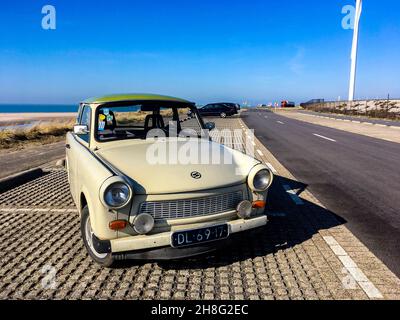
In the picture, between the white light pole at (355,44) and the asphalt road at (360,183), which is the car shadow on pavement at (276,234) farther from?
the white light pole at (355,44)

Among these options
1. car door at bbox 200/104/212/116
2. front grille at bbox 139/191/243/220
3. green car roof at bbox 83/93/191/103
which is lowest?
front grille at bbox 139/191/243/220

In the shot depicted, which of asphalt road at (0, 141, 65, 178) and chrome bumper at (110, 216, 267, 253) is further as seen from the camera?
asphalt road at (0, 141, 65, 178)

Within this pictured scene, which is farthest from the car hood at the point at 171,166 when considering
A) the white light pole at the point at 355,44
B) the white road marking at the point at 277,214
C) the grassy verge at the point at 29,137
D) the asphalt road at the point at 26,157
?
the white light pole at the point at 355,44

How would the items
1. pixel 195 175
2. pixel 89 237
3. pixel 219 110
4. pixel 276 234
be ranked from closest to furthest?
pixel 195 175 → pixel 89 237 → pixel 276 234 → pixel 219 110

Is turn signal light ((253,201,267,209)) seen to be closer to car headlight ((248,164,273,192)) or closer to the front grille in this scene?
car headlight ((248,164,273,192))

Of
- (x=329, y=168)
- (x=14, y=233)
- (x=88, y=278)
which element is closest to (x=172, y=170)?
(x=88, y=278)

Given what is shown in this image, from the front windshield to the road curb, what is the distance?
3310mm

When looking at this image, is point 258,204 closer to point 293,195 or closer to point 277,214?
point 277,214

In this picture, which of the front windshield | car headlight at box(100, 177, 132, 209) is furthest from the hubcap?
the front windshield

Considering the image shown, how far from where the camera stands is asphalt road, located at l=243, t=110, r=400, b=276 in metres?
4.43

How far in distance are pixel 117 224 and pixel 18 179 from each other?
521 centimetres

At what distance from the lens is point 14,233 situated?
4.41m

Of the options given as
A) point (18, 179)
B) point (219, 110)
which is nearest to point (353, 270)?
point (18, 179)

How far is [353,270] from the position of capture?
347 cm
